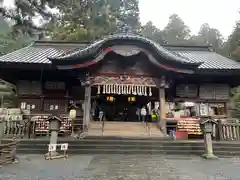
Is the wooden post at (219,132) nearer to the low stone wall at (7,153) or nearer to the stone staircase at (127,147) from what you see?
the stone staircase at (127,147)

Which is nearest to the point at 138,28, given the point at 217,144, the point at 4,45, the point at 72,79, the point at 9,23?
the point at 4,45

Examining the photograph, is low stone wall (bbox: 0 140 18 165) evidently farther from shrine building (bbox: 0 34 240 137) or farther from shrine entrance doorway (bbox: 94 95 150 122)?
shrine entrance doorway (bbox: 94 95 150 122)

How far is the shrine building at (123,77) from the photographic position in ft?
38.0

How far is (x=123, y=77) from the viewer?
12.2 m

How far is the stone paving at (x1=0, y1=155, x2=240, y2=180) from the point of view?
5832mm

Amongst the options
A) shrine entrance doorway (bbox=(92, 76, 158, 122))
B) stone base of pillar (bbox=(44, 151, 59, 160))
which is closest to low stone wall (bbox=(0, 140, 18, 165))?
stone base of pillar (bbox=(44, 151, 59, 160))

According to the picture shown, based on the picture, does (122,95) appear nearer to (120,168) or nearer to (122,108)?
(122,108)

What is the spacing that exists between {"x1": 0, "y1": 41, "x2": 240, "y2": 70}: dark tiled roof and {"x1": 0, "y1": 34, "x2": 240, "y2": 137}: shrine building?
58 mm

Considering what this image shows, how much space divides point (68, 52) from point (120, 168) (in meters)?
9.51

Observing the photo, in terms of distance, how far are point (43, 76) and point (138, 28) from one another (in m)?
34.2

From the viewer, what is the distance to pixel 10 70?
12773 millimetres

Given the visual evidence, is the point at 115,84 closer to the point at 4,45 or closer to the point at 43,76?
the point at 43,76

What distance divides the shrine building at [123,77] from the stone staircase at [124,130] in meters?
0.70

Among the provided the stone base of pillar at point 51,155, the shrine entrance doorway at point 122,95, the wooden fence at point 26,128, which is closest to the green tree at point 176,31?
the shrine entrance doorway at point 122,95
